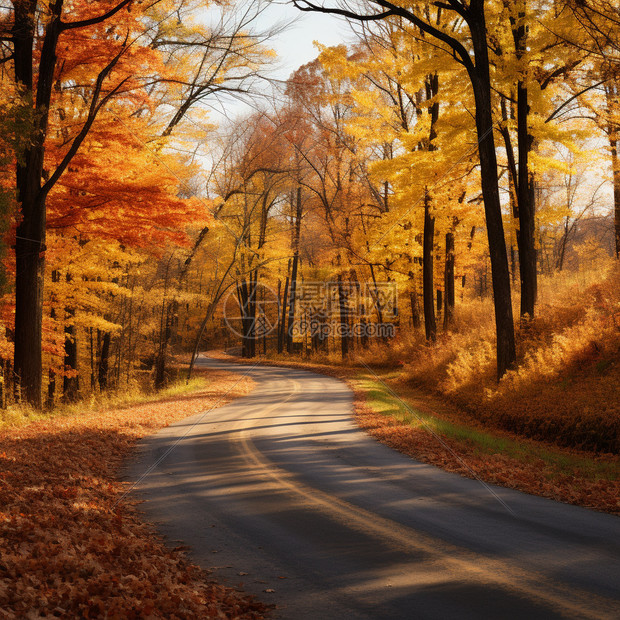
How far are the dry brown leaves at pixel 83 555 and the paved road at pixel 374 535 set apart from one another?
1.40ft

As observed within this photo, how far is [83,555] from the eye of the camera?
4762 millimetres

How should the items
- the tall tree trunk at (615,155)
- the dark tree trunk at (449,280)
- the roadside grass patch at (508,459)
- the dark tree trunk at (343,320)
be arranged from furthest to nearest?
the dark tree trunk at (343,320) → the dark tree trunk at (449,280) → the tall tree trunk at (615,155) → the roadside grass patch at (508,459)

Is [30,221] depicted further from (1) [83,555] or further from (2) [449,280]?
(2) [449,280]

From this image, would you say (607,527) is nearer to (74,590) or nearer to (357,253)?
(74,590)

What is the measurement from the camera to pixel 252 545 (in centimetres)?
585

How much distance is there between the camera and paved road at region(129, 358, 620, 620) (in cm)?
447

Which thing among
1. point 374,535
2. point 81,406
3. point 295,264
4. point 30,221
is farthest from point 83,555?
point 295,264

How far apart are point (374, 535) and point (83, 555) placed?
3018mm

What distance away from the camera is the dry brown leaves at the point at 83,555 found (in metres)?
3.89

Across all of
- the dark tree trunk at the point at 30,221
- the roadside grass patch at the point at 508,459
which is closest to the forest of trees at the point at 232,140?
the dark tree trunk at the point at 30,221

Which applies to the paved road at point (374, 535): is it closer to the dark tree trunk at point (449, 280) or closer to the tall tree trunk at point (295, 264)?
the dark tree trunk at point (449, 280)

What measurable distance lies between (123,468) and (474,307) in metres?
23.0

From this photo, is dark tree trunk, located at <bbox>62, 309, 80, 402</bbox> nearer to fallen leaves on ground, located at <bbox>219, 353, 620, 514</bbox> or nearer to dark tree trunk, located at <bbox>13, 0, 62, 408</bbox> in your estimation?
dark tree trunk, located at <bbox>13, 0, 62, 408</bbox>

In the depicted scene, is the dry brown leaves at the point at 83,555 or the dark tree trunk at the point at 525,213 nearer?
the dry brown leaves at the point at 83,555
